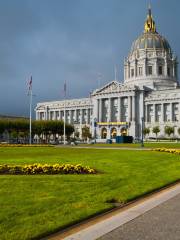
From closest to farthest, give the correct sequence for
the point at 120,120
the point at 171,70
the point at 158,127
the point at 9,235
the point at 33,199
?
the point at 9,235, the point at 33,199, the point at 158,127, the point at 120,120, the point at 171,70

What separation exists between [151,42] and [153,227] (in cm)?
17315

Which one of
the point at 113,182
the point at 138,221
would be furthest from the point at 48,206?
the point at 113,182

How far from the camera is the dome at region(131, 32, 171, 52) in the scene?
175875 millimetres

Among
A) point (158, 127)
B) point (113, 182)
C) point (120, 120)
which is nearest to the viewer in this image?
point (113, 182)

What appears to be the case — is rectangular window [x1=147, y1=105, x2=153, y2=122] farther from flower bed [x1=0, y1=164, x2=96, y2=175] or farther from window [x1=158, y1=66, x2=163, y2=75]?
flower bed [x1=0, y1=164, x2=96, y2=175]

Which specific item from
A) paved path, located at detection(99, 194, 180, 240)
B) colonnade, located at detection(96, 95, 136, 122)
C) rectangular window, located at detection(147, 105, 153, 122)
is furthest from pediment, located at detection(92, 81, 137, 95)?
paved path, located at detection(99, 194, 180, 240)

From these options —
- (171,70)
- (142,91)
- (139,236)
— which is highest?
(171,70)

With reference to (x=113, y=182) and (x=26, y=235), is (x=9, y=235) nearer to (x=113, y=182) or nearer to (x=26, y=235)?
(x=26, y=235)

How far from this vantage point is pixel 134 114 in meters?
156

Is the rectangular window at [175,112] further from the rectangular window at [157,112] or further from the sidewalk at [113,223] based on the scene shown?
the sidewalk at [113,223]

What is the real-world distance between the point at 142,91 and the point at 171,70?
94.5 feet

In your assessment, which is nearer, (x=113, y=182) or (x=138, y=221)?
(x=138, y=221)

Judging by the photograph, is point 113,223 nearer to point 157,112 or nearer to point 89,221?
point 89,221

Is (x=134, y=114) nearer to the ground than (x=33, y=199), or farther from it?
farther from it
